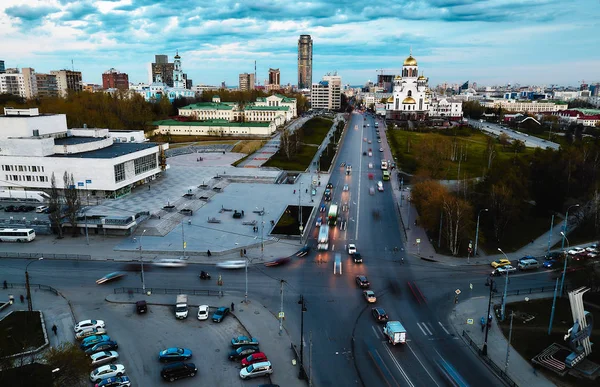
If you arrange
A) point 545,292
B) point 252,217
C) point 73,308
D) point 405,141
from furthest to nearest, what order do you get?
point 405,141
point 252,217
point 545,292
point 73,308

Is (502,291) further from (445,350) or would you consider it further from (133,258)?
(133,258)

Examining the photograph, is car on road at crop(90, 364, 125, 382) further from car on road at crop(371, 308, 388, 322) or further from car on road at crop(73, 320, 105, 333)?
car on road at crop(371, 308, 388, 322)

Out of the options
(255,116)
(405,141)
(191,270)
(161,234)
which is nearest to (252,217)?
(161,234)

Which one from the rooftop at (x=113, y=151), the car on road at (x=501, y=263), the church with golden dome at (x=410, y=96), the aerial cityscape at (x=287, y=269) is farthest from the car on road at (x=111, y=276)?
the church with golden dome at (x=410, y=96)

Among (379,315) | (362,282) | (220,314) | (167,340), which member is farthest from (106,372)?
(362,282)

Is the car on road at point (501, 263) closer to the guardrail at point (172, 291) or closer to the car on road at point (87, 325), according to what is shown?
the guardrail at point (172, 291)

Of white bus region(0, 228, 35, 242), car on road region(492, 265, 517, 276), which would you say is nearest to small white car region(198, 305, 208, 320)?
car on road region(492, 265, 517, 276)

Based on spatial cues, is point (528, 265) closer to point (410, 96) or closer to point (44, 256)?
point (44, 256)
